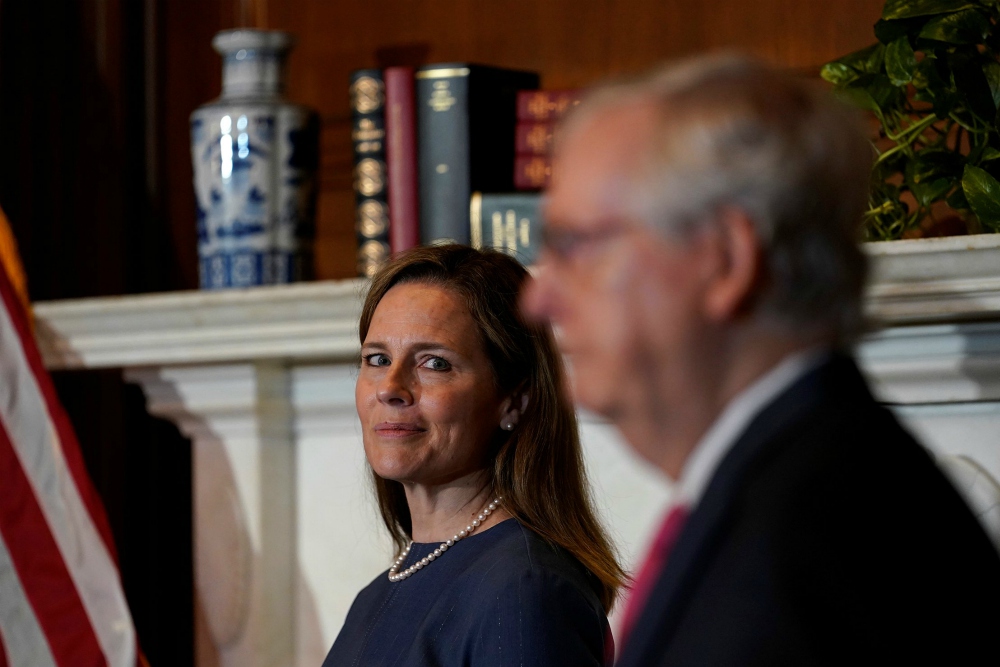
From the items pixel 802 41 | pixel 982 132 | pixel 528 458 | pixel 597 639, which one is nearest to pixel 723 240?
pixel 597 639

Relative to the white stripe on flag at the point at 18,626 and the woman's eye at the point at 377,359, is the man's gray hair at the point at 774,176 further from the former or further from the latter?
the white stripe on flag at the point at 18,626

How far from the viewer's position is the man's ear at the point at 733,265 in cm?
66

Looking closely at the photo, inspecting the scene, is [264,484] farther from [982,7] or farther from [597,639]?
[982,7]

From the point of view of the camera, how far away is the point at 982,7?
5.79 feet

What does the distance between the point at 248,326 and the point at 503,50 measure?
0.74 metres

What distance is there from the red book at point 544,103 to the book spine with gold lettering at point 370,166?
25 cm

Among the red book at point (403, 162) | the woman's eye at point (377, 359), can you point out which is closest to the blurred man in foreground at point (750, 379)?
the woman's eye at point (377, 359)

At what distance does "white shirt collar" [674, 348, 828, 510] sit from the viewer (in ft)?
2.23

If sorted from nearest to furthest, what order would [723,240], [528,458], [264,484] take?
1. [723,240]
2. [528,458]
3. [264,484]

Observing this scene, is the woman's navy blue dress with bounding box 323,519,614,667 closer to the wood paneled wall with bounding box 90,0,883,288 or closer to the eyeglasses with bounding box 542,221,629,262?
the eyeglasses with bounding box 542,221,629,262

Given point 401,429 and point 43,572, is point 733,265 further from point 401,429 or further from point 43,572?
point 43,572

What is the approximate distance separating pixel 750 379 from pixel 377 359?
3.62 ft

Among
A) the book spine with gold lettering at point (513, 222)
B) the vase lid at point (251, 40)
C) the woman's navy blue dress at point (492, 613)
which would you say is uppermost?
the vase lid at point (251, 40)

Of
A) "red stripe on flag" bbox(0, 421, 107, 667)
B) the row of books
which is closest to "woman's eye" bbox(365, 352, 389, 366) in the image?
the row of books
